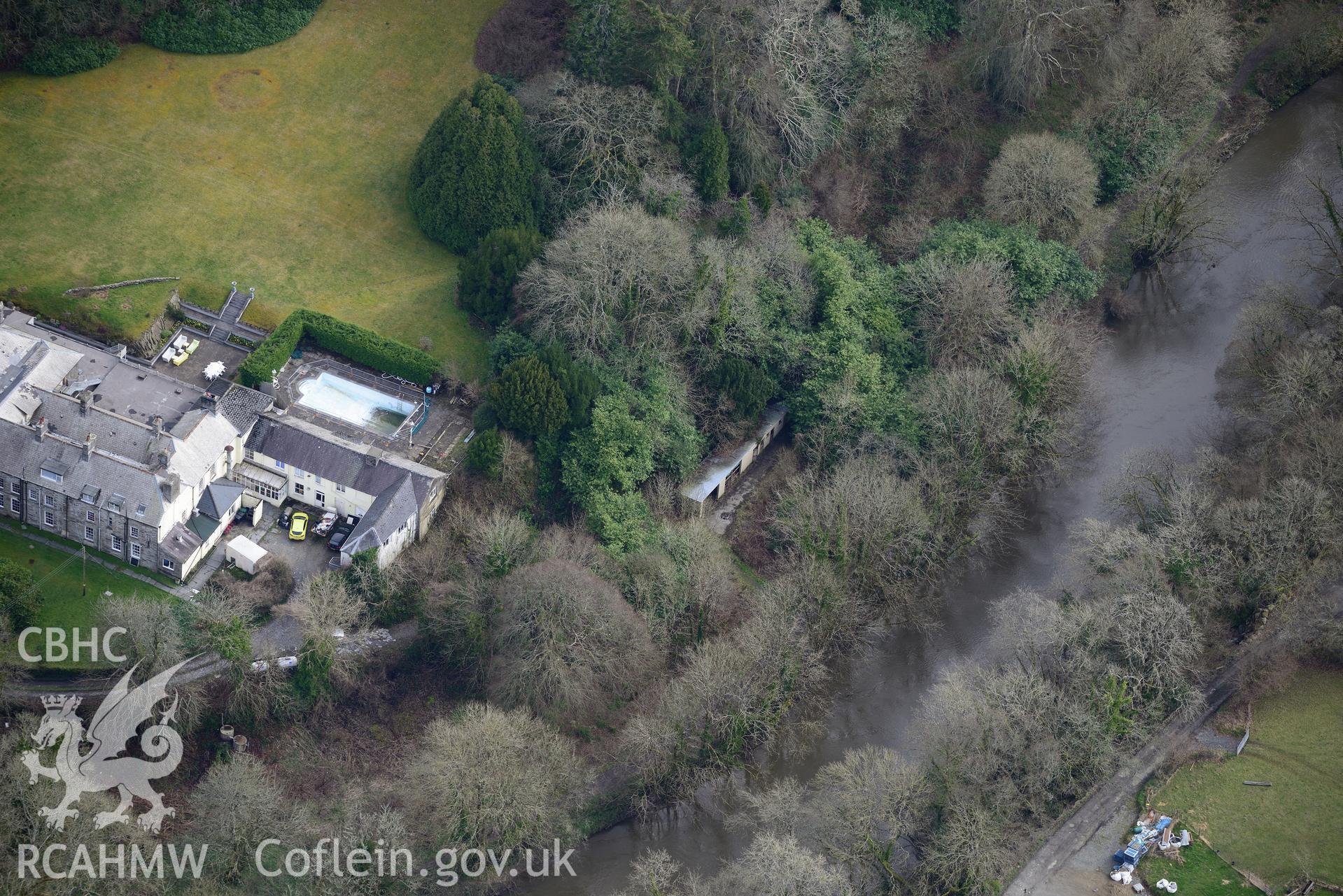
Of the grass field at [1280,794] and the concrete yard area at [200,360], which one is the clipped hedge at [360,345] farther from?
the grass field at [1280,794]

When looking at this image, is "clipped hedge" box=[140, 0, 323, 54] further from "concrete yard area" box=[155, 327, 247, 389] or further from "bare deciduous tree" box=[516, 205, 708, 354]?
"bare deciduous tree" box=[516, 205, 708, 354]

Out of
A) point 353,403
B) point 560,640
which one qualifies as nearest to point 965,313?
point 560,640

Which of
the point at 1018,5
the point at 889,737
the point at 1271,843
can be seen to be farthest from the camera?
the point at 1018,5

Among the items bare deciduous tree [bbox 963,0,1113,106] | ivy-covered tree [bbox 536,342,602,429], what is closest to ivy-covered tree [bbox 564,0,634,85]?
ivy-covered tree [bbox 536,342,602,429]

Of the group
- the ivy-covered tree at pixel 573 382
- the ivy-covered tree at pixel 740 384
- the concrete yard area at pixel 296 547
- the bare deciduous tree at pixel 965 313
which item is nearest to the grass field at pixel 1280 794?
the bare deciduous tree at pixel 965 313

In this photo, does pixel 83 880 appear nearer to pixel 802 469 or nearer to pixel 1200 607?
pixel 802 469

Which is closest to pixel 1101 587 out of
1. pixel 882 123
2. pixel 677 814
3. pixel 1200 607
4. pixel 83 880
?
pixel 1200 607
